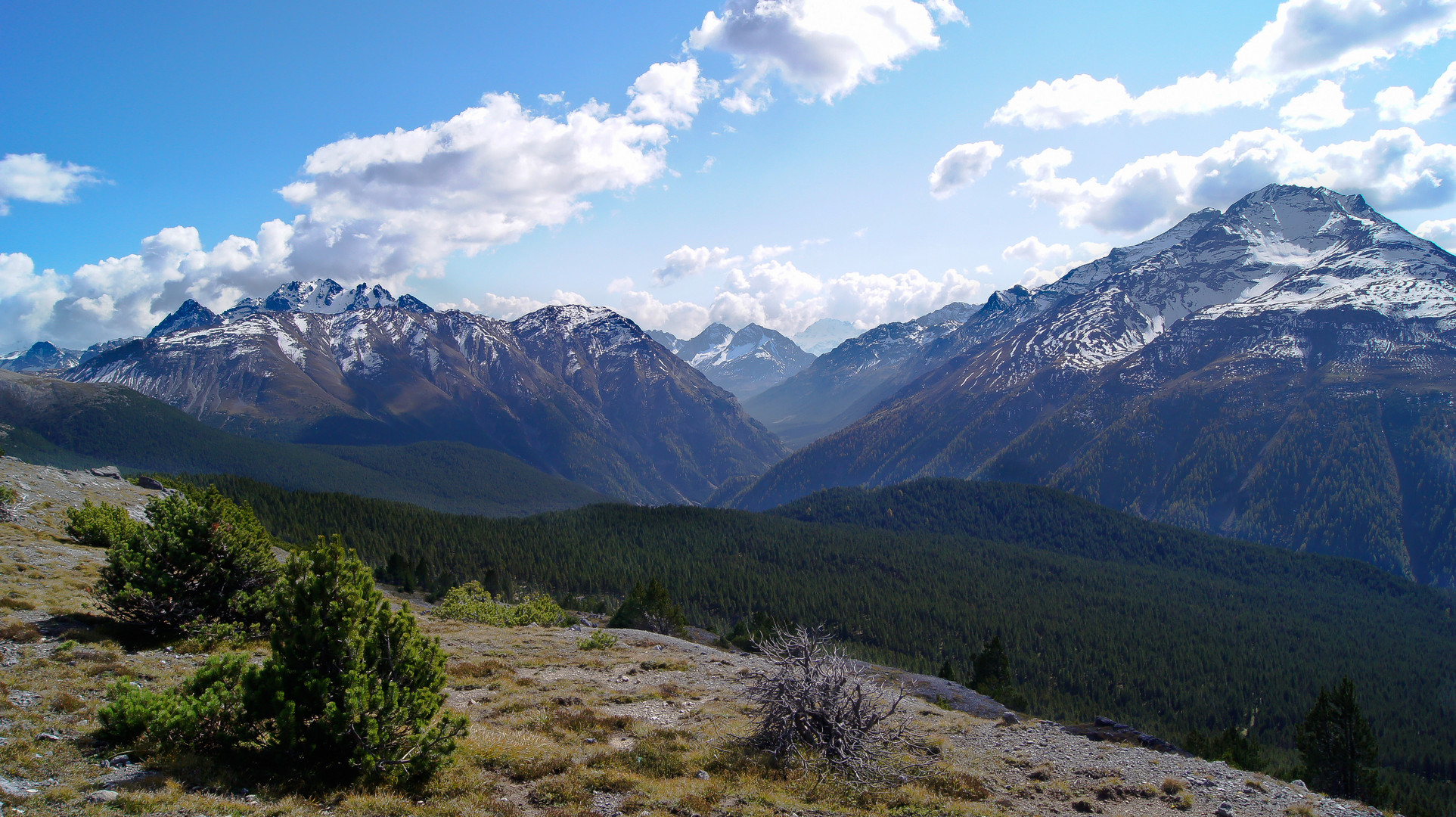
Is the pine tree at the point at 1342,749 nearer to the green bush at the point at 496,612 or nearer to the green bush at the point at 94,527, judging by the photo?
the green bush at the point at 496,612

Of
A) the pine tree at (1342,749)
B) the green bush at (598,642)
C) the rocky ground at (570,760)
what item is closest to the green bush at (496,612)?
the green bush at (598,642)

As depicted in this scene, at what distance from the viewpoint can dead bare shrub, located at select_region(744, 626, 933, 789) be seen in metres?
21.9

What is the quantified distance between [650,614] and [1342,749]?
6502cm

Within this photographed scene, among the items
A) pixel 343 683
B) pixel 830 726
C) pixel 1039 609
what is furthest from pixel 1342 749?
pixel 1039 609

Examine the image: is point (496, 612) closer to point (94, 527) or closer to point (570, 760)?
point (94, 527)

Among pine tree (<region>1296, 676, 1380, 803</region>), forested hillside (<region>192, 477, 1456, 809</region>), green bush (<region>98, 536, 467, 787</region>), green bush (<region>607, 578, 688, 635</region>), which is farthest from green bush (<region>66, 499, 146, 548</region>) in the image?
pine tree (<region>1296, 676, 1380, 803</region>)

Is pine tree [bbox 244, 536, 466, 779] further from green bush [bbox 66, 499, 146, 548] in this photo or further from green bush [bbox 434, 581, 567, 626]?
green bush [bbox 434, 581, 567, 626]

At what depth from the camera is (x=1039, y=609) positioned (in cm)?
15725

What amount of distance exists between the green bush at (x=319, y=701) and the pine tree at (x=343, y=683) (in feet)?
0.09

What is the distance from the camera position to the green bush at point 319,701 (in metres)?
16.2

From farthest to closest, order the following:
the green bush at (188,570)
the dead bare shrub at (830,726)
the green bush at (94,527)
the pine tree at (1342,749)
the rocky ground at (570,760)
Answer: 1. the pine tree at (1342,749)
2. the green bush at (94,527)
3. the green bush at (188,570)
4. the dead bare shrub at (830,726)
5. the rocky ground at (570,760)

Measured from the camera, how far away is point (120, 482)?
3068 inches

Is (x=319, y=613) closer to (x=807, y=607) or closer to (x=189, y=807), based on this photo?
(x=189, y=807)

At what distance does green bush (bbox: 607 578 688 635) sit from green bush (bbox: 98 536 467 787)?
58.0 metres
